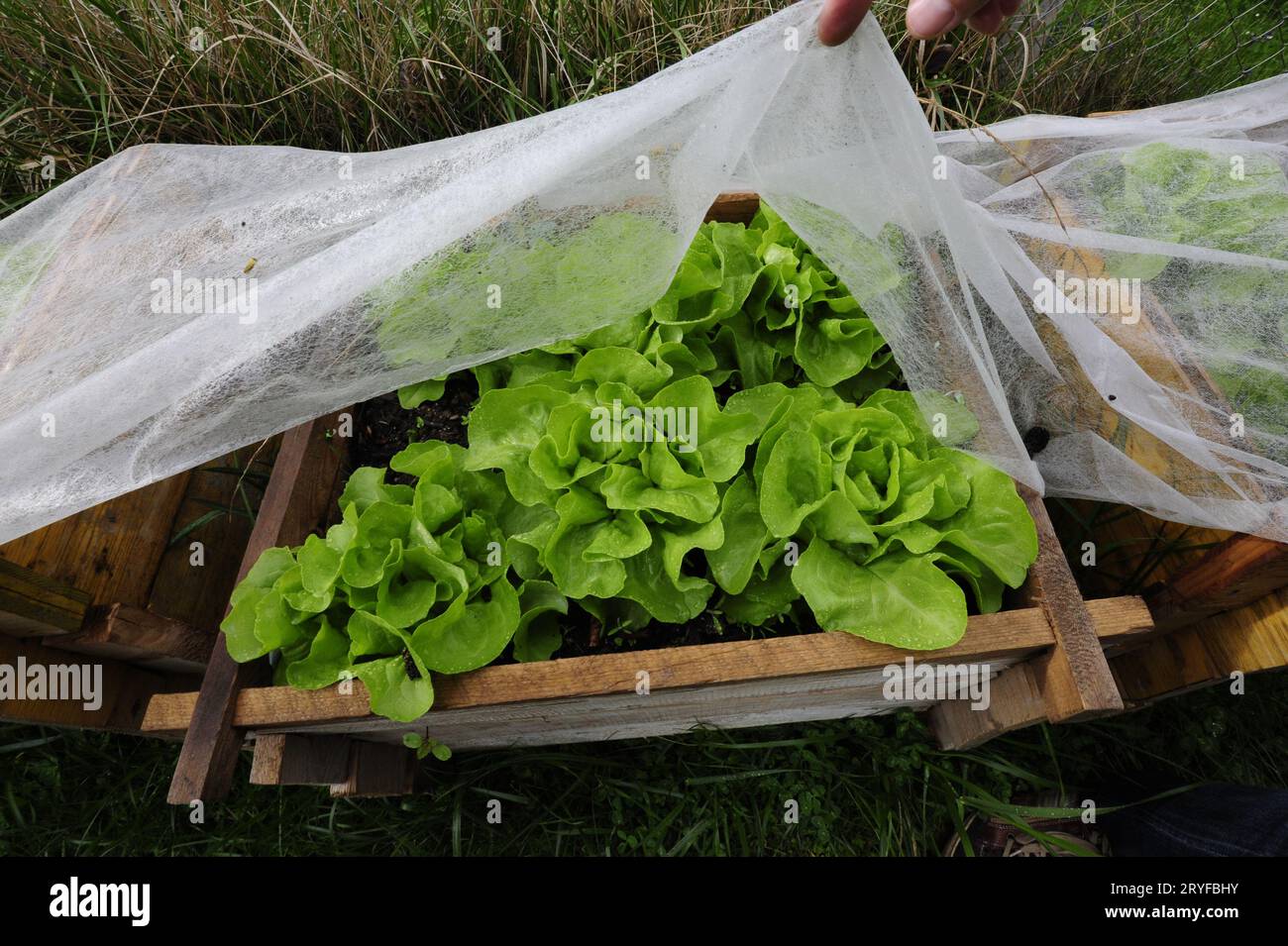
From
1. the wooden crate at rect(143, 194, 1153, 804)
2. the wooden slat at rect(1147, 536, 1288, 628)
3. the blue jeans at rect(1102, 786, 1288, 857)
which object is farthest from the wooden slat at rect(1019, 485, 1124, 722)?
the blue jeans at rect(1102, 786, 1288, 857)

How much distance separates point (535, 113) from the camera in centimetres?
223

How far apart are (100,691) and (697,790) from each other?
3.78ft

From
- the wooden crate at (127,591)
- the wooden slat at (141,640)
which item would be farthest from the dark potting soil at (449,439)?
the wooden slat at (141,640)

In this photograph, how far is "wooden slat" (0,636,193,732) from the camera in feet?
4.11

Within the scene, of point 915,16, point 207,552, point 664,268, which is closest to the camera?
point 915,16

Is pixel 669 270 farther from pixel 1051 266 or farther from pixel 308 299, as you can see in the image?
pixel 1051 266

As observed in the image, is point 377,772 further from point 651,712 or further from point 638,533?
point 638,533

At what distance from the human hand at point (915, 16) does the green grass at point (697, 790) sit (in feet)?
→ 4.24

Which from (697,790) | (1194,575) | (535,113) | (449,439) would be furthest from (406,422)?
(1194,575)

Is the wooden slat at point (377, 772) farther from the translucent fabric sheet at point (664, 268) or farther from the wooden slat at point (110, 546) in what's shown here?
the translucent fabric sheet at point (664, 268)

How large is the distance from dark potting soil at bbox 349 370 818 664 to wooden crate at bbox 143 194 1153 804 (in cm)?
10

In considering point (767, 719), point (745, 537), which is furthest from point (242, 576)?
point (767, 719)

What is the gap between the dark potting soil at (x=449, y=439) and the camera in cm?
129

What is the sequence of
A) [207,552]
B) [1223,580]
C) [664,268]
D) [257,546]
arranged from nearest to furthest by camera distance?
[664,268]
[1223,580]
[257,546]
[207,552]
